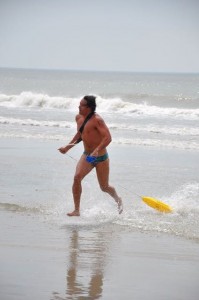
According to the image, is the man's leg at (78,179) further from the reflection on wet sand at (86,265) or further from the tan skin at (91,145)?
the reflection on wet sand at (86,265)

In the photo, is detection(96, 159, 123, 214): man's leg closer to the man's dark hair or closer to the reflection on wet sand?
the man's dark hair

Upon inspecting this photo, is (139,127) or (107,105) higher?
(107,105)

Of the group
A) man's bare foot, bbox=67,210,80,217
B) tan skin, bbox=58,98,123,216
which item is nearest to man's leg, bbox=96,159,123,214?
tan skin, bbox=58,98,123,216

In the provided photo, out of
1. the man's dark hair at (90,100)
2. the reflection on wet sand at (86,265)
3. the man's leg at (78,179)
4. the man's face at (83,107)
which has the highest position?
Result: the man's dark hair at (90,100)

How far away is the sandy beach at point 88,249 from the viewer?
211 inches

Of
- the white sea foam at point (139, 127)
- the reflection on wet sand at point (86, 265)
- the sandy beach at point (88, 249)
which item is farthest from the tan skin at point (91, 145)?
the white sea foam at point (139, 127)

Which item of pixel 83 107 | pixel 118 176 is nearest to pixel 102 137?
pixel 83 107

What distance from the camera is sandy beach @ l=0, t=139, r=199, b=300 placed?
535cm

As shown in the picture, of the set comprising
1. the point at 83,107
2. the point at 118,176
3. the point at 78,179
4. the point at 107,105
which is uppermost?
the point at 107,105

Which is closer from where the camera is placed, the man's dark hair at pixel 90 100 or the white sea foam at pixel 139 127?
the man's dark hair at pixel 90 100

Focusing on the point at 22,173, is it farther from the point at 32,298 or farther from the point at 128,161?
the point at 32,298

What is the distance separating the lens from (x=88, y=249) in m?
6.62

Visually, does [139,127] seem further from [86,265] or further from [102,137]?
[86,265]

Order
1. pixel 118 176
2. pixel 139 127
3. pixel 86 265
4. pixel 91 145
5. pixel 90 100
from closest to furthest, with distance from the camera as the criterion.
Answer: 1. pixel 86 265
2. pixel 90 100
3. pixel 91 145
4. pixel 118 176
5. pixel 139 127
